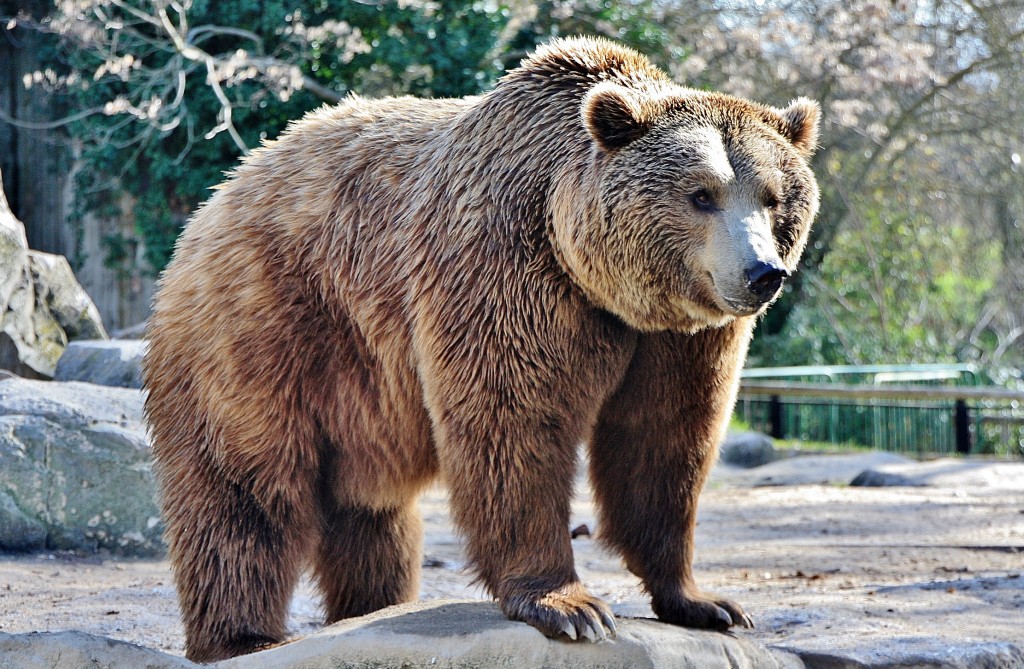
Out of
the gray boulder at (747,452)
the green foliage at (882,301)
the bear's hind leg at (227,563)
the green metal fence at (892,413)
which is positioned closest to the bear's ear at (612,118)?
the bear's hind leg at (227,563)

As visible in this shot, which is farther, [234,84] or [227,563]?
[234,84]

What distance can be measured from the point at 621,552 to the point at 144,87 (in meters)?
9.99

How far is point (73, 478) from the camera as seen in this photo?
5930 mm

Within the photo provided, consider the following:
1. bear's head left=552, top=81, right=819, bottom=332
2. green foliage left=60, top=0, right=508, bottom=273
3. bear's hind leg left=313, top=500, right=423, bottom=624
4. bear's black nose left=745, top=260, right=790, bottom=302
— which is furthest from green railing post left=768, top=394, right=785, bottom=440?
bear's black nose left=745, top=260, right=790, bottom=302

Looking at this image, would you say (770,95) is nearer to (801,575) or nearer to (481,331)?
(801,575)

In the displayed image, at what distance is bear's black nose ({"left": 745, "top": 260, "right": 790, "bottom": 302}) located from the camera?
3229 mm

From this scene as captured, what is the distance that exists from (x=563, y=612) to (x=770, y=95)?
12901 millimetres

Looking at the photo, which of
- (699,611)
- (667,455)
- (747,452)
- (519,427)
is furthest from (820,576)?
(747,452)

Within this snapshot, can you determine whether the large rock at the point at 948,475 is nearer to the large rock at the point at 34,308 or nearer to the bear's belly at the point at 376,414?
the bear's belly at the point at 376,414

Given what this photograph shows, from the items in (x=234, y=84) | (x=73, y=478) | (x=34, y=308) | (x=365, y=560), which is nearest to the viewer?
(x=365, y=560)

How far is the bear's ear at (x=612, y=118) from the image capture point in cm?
353

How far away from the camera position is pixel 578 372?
11.8 feet

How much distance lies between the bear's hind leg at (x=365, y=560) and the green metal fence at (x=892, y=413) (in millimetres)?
8856

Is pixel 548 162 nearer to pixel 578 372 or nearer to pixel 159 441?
pixel 578 372
